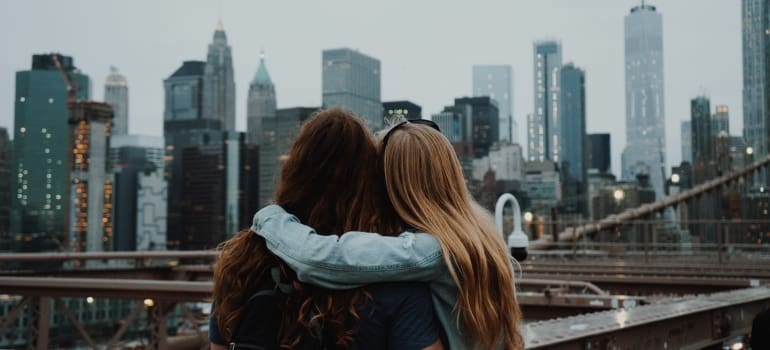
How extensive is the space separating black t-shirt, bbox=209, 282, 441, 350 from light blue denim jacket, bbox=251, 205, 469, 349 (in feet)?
0.12

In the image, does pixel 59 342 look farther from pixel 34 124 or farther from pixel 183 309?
pixel 34 124

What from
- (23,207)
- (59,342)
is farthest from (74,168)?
(59,342)

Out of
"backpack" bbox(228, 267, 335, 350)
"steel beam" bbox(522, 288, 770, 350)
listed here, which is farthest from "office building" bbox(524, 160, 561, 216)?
"backpack" bbox(228, 267, 335, 350)

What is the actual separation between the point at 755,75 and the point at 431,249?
132 m

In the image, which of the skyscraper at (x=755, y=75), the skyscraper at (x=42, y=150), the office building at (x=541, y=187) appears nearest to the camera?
the skyscraper at (x=755, y=75)

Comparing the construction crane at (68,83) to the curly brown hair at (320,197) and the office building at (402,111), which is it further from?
the curly brown hair at (320,197)

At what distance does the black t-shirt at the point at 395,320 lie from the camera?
6.64 ft

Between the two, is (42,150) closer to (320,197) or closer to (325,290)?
(320,197)

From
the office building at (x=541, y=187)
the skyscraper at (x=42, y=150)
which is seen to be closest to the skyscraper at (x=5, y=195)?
the skyscraper at (x=42, y=150)

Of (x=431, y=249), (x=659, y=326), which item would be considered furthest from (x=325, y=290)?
(x=659, y=326)

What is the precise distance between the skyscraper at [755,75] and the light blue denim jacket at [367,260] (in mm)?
111482

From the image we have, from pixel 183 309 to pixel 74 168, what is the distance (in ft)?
517

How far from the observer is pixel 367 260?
2.01m

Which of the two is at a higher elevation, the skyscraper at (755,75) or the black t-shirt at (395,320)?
the skyscraper at (755,75)
